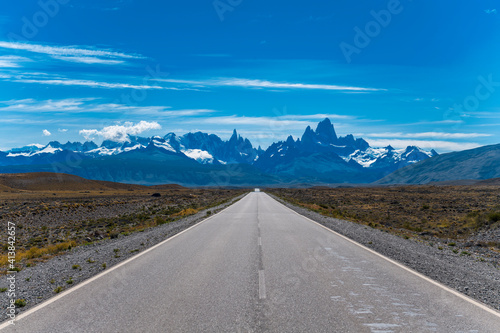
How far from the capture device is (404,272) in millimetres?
A: 10195

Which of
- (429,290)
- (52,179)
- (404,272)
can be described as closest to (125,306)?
(429,290)

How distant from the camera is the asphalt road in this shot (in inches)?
240

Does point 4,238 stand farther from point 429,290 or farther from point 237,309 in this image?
point 429,290

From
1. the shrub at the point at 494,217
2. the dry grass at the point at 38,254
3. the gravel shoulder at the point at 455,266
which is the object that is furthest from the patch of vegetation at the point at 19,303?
the shrub at the point at 494,217

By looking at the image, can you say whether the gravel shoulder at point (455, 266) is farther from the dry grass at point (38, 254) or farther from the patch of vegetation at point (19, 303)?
the dry grass at point (38, 254)

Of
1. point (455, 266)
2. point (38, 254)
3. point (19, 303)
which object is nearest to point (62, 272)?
point (19, 303)

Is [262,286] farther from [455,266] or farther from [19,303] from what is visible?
[455,266]

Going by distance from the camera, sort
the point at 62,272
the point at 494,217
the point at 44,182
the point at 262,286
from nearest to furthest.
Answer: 1. the point at 262,286
2. the point at 62,272
3. the point at 494,217
4. the point at 44,182

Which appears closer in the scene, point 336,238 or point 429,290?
point 429,290

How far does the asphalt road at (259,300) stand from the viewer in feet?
20.0

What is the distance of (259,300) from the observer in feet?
24.3

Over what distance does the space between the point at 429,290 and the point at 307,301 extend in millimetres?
2984

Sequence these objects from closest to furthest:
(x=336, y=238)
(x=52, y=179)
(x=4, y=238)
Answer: (x=336, y=238) < (x=4, y=238) < (x=52, y=179)

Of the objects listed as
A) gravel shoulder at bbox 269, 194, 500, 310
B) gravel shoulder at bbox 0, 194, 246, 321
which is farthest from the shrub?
gravel shoulder at bbox 0, 194, 246, 321
